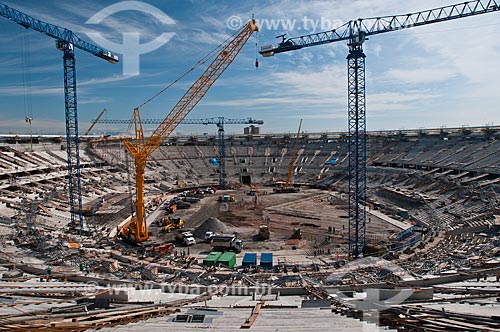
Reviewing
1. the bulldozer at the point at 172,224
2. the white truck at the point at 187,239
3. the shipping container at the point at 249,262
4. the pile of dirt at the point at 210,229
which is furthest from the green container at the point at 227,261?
the bulldozer at the point at 172,224

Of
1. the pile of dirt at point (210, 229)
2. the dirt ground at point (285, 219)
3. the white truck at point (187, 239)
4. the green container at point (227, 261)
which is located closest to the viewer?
the green container at point (227, 261)

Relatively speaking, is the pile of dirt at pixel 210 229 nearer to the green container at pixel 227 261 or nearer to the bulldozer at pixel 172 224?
the bulldozer at pixel 172 224

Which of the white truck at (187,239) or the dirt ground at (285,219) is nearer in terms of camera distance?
the white truck at (187,239)

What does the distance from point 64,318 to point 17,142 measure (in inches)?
2051

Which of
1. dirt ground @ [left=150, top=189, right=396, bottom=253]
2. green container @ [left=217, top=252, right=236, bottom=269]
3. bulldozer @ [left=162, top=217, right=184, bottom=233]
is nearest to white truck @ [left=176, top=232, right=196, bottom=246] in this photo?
dirt ground @ [left=150, top=189, right=396, bottom=253]

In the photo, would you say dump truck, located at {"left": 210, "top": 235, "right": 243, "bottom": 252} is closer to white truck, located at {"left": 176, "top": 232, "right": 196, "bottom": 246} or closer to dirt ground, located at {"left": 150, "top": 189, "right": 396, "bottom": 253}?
dirt ground, located at {"left": 150, "top": 189, "right": 396, "bottom": 253}

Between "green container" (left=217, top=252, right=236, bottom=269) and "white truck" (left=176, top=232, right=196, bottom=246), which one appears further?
"white truck" (left=176, top=232, right=196, bottom=246)

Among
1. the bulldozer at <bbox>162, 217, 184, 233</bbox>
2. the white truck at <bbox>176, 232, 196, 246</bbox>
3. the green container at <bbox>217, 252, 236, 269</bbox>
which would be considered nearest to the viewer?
the green container at <bbox>217, 252, 236, 269</bbox>

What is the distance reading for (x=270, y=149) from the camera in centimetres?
6888

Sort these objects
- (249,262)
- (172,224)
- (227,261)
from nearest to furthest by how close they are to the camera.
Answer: (227,261), (249,262), (172,224)

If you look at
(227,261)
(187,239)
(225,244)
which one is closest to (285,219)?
(225,244)

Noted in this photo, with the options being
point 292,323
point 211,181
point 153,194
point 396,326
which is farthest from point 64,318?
point 211,181

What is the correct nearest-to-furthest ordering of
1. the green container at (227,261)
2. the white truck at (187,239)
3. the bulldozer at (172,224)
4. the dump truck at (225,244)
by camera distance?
the green container at (227,261), the dump truck at (225,244), the white truck at (187,239), the bulldozer at (172,224)

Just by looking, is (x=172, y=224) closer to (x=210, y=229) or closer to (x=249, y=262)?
(x=210, y=229)
